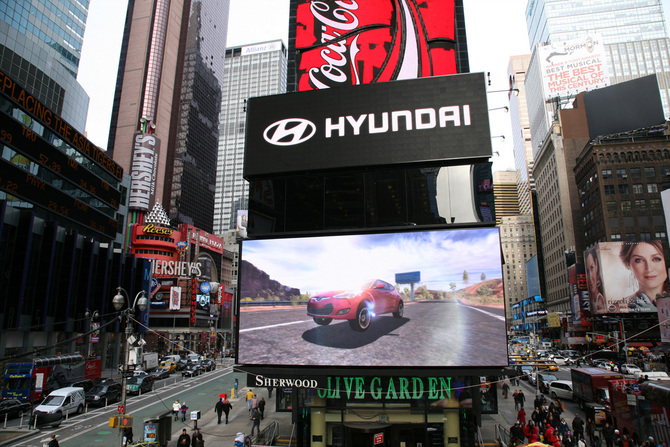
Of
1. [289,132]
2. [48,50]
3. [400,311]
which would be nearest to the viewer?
[400,311]

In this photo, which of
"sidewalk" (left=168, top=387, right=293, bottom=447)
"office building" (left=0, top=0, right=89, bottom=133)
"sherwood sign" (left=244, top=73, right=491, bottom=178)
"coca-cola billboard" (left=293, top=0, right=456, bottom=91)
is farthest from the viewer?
"office building" (left=0, top=0, right=89, bottom=133)

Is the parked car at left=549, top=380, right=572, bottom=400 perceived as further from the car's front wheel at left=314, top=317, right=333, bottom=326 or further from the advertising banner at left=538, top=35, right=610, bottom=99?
the advertising banner at left=538, top=35, right=610, bottom=99

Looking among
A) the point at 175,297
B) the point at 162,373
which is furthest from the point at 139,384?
the point at 175,297

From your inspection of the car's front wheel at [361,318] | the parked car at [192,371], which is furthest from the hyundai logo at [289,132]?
the parked car at [192,371]

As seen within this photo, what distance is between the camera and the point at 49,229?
4753cm

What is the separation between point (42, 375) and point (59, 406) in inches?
276

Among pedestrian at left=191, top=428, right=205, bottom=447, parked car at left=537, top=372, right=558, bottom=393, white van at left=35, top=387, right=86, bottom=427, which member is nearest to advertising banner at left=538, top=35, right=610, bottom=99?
parked car at left=537, top=372, right=558, bottom=393

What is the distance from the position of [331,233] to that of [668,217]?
138 ft

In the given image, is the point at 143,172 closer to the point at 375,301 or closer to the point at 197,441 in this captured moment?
the point at 197,441

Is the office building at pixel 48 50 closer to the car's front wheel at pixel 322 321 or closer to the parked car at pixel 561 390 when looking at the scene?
the car's front wheel at pixel 322 321

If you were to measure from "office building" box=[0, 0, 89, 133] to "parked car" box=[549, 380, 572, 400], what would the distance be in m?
81.5

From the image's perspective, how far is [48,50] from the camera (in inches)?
3290

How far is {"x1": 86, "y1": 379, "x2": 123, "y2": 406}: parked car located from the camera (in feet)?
109

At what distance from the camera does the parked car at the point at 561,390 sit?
111ft
